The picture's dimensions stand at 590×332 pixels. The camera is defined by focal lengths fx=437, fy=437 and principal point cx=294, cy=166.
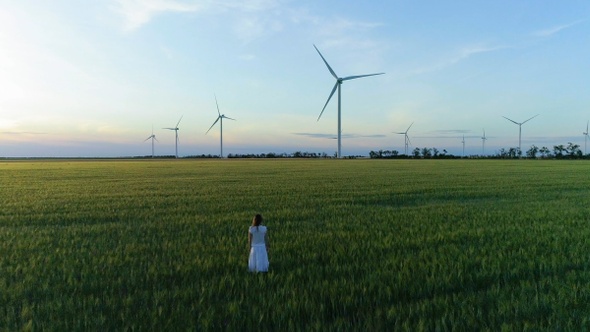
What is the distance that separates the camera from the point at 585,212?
52.8 ft

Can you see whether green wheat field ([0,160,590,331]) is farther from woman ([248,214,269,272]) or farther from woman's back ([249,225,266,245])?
woman's back ([249,225,266,245])

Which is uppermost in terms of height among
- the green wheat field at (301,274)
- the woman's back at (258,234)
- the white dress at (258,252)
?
the woman's back at (258,234)

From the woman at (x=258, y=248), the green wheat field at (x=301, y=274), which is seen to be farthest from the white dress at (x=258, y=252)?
the green wheat field at (x=301, y=274)

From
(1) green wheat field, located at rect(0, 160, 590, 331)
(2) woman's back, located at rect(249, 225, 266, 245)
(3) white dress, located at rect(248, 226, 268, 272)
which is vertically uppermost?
(2) woman's back, located at rect(249, 225, 266, 245)

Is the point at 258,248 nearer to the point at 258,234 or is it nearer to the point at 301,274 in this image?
the point at 258,234

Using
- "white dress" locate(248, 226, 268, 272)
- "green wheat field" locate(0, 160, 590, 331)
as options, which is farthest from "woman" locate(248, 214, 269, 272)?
"green wheat field" locate(0, 160, 590, 331)

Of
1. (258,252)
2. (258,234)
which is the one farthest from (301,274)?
(258,234)

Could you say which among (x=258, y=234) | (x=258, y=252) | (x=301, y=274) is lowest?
(x=301, y=274)

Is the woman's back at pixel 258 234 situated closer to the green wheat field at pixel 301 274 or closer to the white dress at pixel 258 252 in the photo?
the white dress at pixel 258 252

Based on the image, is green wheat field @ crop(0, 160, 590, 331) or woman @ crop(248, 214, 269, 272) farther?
woman @ crop(248, 214, 269, 272)

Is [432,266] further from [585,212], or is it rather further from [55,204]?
[55,204]

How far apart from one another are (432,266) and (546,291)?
5.79 ft

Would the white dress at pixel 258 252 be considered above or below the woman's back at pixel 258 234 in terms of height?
below

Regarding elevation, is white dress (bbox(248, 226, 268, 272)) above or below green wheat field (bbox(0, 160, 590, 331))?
above
